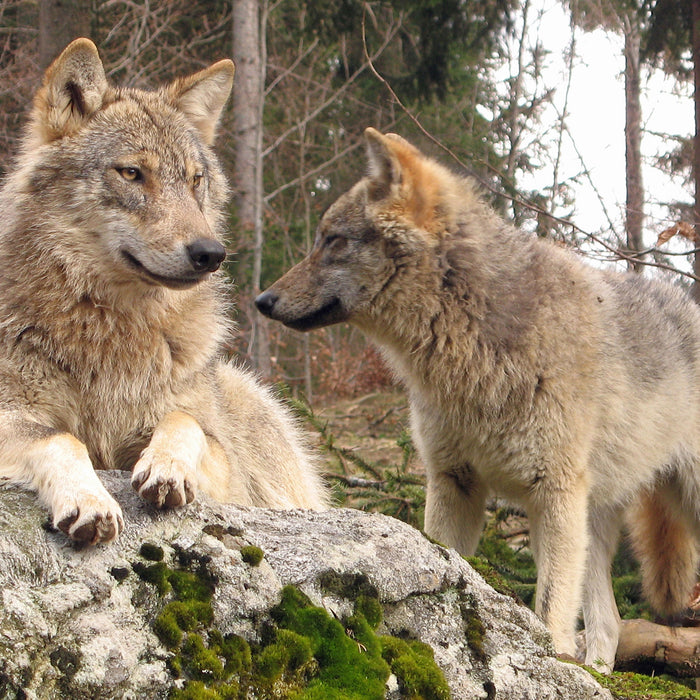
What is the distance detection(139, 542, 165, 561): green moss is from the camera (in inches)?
104

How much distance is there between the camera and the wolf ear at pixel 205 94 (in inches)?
169

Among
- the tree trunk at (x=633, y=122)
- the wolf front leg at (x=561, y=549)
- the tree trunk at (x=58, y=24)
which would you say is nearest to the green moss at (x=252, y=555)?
the wolf front leg at (x=561, y=549)

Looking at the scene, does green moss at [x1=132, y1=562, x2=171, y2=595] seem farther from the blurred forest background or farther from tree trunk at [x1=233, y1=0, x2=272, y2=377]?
tree trunk at [x1=233, y1=0, x2=272, y2=377]

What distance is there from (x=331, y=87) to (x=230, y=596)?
16844 millimetres

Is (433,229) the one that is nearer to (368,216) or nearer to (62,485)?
(368,216)

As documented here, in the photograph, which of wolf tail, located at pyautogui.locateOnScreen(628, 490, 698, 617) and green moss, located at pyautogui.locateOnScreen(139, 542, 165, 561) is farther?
wolf tail, located at pyautogui.locateOnScreen(628, 490, 698, 617)

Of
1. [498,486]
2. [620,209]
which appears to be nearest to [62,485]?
[498,486]

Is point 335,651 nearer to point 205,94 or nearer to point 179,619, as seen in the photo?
point 179,619

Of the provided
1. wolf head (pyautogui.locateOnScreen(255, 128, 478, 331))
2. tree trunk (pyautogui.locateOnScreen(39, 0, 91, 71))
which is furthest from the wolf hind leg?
tree trunk (pyautogui.locateOnScreen(39, 0, 91, 71))

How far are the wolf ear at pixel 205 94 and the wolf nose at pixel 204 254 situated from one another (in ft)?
3.67

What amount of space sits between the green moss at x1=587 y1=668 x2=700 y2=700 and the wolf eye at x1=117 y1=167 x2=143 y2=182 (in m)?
2.77

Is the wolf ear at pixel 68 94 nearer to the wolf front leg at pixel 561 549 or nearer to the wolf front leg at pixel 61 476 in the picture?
the wolf front leg at pixel 61 476

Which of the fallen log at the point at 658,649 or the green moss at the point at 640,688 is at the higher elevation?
the green moss at the point at 640,688

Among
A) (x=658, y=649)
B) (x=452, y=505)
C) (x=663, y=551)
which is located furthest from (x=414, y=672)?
(x=663, y=551)
